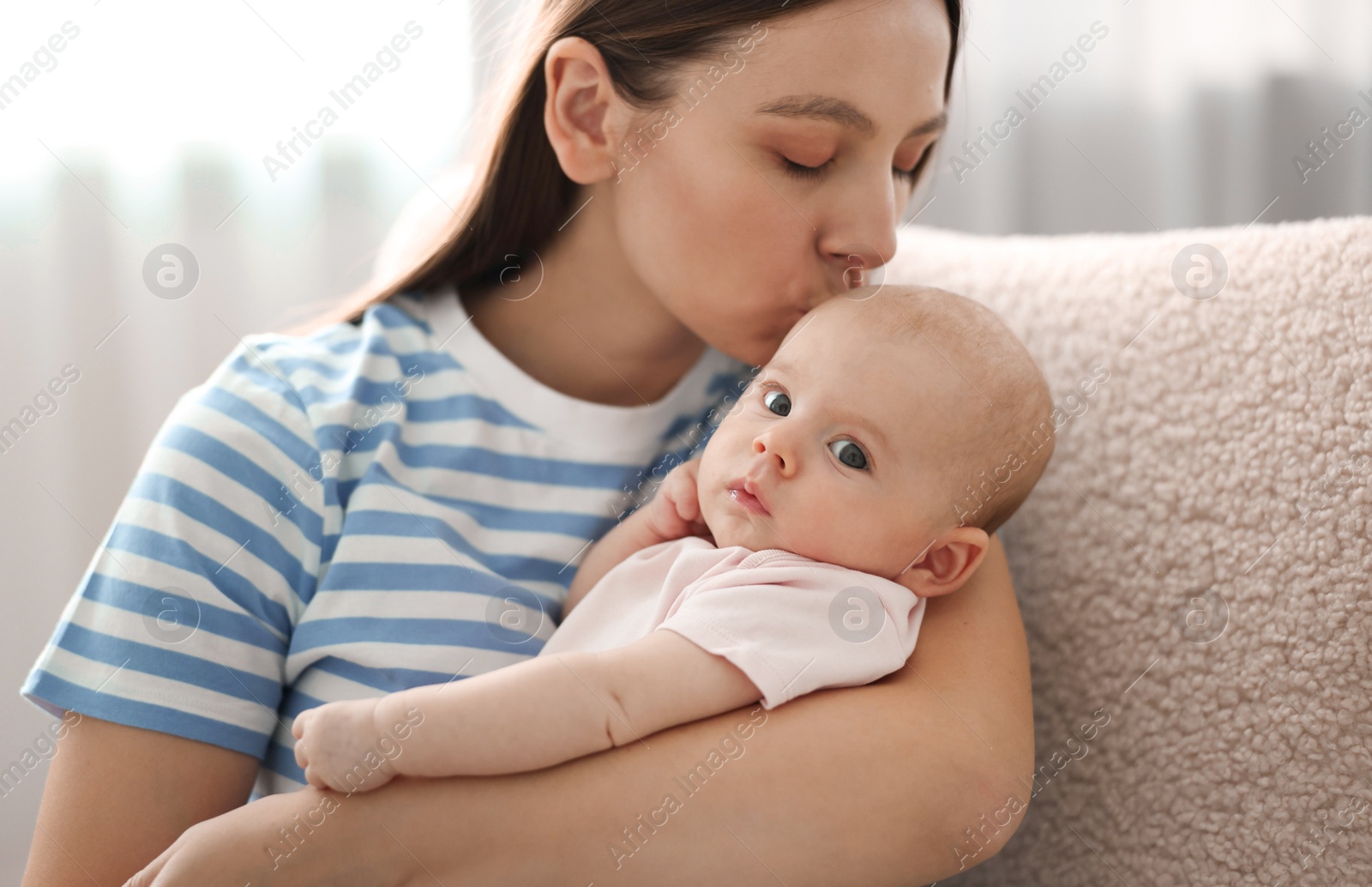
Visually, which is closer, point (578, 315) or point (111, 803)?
point (111, 803)

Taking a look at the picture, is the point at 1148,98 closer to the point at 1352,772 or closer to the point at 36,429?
the point at 1352,772

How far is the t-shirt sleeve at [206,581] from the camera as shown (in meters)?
0.85

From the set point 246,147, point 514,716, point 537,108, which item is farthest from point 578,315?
point 246,147

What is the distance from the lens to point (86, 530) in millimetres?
1733

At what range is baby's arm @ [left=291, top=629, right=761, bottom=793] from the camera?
722 millimetres

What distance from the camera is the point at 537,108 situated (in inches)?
44.1

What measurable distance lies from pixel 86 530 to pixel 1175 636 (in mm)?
1778

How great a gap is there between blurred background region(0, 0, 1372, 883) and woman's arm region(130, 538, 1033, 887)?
3.21ft

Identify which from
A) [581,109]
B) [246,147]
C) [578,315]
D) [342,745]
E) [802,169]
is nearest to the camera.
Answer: [342,745]

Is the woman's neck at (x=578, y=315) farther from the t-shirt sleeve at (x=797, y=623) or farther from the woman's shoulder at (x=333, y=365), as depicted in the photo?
the t-shirt sleeve at (x=797, y=623)

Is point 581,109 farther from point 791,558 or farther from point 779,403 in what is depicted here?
point 791,558

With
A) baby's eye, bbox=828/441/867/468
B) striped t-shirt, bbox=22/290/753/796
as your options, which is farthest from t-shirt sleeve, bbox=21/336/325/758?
baby's eye, bbox=828/441/867/468

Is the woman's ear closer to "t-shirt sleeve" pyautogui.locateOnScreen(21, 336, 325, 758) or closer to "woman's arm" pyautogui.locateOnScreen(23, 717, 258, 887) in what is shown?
"t-shirt sleeve" pyautogui.locateOnScreen(21, 336, 325, 758)

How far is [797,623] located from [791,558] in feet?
0.25
